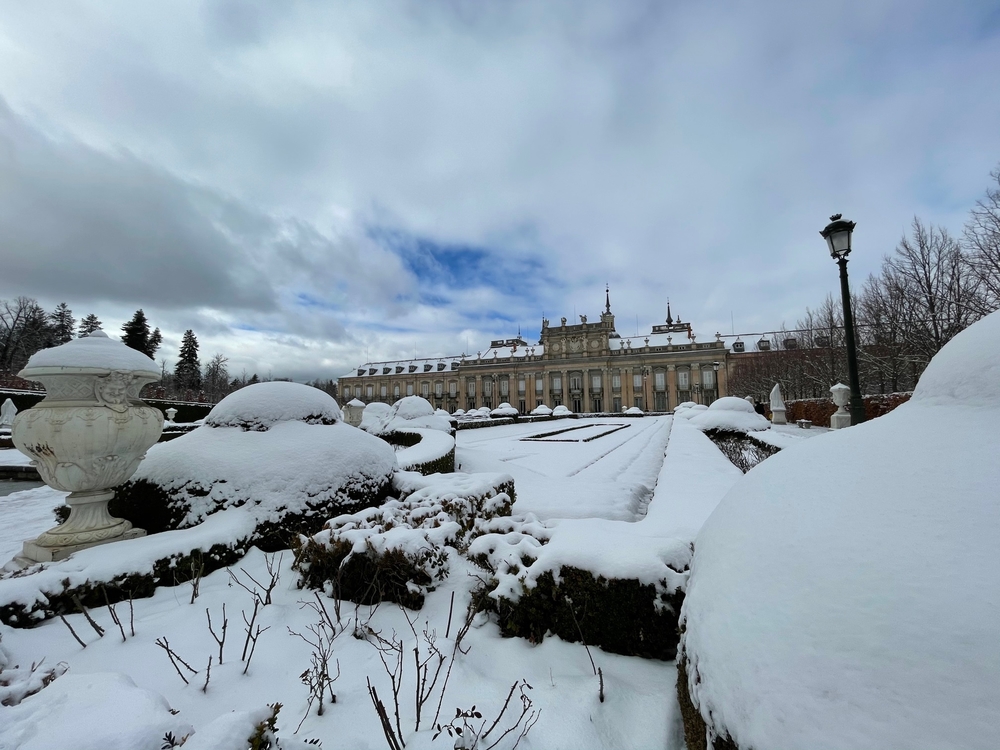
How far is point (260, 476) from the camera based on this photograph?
4270mm

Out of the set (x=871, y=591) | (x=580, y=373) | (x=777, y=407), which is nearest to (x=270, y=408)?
(x=871, y=591)

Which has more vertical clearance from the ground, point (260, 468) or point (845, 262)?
point (845, 262)

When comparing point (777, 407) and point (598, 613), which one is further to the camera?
point (777, 407)

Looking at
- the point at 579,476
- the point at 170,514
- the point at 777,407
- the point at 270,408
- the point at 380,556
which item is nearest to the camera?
the point at 380,556

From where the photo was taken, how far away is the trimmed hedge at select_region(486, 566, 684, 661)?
2.33 meters

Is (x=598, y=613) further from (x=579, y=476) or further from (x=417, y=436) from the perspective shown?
(x=417, y=436)

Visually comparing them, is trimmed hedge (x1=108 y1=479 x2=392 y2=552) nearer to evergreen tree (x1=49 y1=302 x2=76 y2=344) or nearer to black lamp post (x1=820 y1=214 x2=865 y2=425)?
black lamp post (x1=820 y1=214 x2=865 y2=425)

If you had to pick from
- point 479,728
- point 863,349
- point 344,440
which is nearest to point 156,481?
point 344,440

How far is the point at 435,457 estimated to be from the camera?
7781 mm

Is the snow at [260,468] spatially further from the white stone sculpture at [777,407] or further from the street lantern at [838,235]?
the white stone sculpture at [777,407]

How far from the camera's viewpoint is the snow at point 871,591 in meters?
0.95

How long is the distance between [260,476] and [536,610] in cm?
319

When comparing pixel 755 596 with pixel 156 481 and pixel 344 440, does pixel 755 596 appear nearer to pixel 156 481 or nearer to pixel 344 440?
pixel 344 440

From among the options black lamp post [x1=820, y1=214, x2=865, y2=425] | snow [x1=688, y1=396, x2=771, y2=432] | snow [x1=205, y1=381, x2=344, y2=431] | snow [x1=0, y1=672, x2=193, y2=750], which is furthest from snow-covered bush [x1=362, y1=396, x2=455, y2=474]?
snow [x1=688, y1=396, x2=771, y2=432]
